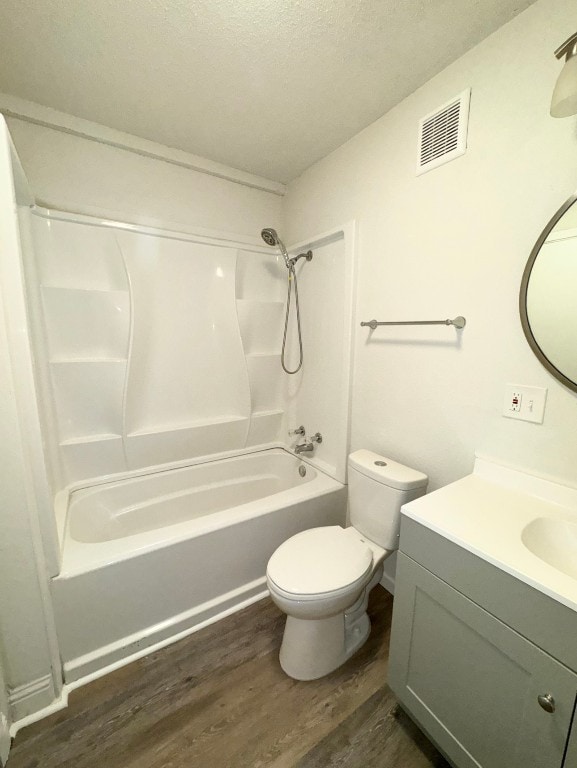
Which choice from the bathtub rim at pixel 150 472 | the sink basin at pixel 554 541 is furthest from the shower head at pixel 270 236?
the sink basin at pixel 554 541

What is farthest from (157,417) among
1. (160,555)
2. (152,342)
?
(160,555)

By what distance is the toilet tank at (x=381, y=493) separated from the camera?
1.31 m

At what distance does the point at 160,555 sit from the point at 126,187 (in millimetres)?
1961

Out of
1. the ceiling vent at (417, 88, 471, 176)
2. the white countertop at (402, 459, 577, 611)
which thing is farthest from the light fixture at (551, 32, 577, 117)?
the white countertop at (402, 459, 577, 611)

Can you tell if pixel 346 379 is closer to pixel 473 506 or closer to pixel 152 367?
pixel 473 506

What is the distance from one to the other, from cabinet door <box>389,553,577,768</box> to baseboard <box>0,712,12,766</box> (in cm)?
127

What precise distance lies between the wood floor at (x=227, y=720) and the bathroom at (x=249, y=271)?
44mm

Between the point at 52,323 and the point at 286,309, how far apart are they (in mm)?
1446

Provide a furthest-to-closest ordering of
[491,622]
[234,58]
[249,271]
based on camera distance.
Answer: [249,271] → [234,58] → [491,622]

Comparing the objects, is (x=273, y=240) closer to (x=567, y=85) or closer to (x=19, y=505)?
(x=567, y=85)

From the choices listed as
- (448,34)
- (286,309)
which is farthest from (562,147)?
(286,309)

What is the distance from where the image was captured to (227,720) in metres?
1.09

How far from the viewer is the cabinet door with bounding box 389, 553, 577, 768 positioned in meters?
0.69

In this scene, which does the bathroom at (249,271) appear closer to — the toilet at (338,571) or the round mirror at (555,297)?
the round mirror at (555,297)
